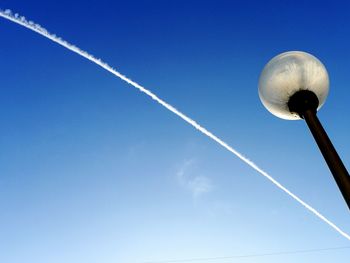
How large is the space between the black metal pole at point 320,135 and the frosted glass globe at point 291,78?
2.8 inches

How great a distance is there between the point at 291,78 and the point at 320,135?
0.66 metres

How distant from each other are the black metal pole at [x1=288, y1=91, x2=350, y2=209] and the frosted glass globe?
7 cm

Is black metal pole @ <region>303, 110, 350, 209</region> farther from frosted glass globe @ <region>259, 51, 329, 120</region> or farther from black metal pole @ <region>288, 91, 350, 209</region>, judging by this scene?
frosted glass globe @ <region>259, 51, 329, 120</region>

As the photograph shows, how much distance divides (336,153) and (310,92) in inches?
31.1

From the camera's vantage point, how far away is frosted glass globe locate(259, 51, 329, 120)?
328 cm

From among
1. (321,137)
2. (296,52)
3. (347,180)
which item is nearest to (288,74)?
(296,52)

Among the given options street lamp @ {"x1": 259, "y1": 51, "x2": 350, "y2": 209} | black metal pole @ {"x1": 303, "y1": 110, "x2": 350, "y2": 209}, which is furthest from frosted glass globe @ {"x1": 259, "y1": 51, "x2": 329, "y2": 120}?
black metal pole @ {"x1": 303, "y1": 110, "x2": 350, "y2": 209}

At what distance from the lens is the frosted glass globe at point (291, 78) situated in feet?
10.7

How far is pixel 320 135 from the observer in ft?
9.37

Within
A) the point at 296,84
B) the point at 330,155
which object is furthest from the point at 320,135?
the point at 296,84

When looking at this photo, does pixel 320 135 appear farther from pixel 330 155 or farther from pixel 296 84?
pixel 296 84

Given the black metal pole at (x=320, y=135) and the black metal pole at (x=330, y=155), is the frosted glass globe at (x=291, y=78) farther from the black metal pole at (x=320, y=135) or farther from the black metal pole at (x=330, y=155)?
the black metal pole at (x=330, y=155)

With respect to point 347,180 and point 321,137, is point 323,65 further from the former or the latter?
point 347,180

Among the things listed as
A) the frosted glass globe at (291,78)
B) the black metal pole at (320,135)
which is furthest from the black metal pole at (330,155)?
the frosted glass globe at (291,78)
